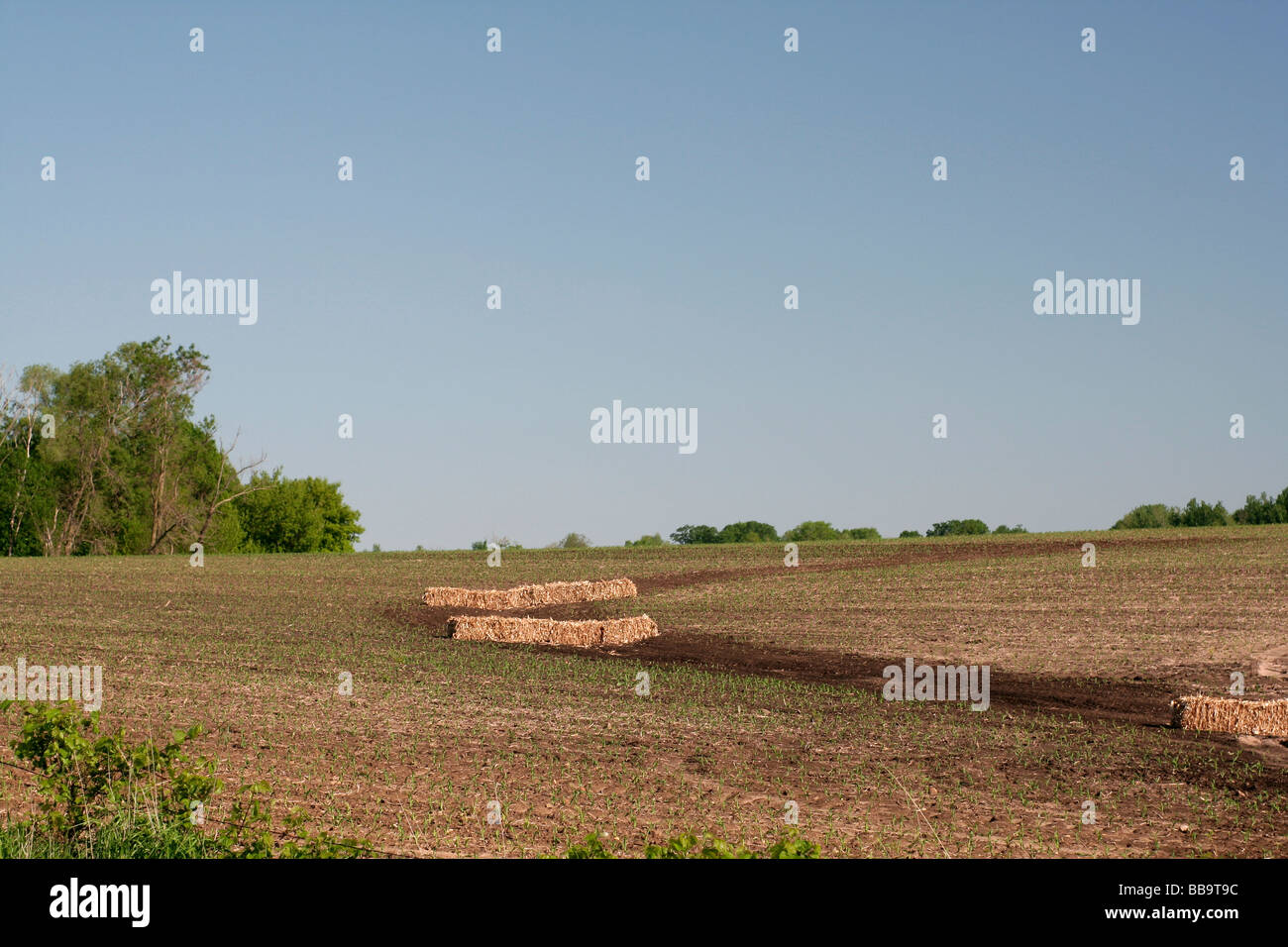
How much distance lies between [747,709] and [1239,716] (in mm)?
7873

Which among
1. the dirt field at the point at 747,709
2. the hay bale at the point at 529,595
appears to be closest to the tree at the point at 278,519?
the dirt field at the point at 747,709

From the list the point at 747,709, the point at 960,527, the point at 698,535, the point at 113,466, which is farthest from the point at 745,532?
the point at 747,709

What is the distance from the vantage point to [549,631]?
3072 cm

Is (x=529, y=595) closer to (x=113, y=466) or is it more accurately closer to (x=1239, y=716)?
(x=1239, y=716)

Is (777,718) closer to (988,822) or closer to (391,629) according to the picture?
(988,822)

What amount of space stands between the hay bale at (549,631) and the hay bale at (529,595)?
873cm

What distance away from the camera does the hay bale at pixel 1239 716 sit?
1848cm

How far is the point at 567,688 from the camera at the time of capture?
22.5 meters

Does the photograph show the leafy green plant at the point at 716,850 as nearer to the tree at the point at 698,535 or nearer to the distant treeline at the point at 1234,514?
the distant treeline at the point at 1234,514

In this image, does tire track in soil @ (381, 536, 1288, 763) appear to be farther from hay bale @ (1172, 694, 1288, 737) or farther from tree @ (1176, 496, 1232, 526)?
tree @ (1176, 496, 1232, 526)

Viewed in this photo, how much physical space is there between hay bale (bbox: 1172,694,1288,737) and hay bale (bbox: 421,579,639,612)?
25.2 m

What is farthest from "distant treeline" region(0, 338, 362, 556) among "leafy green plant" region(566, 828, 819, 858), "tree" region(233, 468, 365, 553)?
"leafy green plant" region(566, 828, 819, 858)
